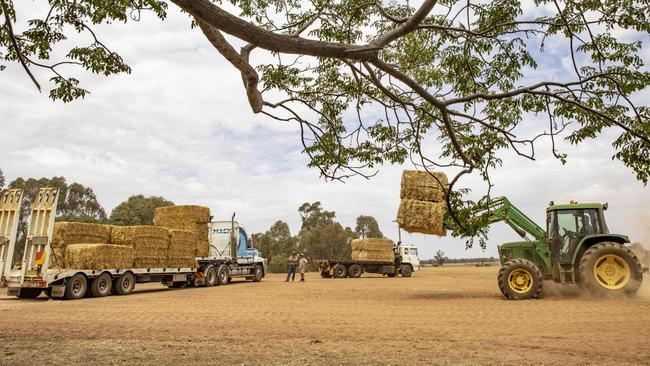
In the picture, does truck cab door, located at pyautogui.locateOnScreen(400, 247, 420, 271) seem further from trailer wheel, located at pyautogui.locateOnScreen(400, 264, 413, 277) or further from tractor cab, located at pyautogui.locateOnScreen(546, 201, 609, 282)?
tractor cab, located at pyautogui.locateOnScreen(546, 201, 609, 282)

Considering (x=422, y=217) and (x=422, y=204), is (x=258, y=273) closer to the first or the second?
(x=422, y=204)

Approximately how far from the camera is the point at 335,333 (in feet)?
27.6

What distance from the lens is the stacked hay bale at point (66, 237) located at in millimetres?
16281

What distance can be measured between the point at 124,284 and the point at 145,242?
189 centimetres

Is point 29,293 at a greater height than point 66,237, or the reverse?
point 66,237

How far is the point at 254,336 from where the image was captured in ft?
26.4

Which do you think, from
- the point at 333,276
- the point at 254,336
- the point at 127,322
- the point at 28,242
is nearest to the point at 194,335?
the point at 254,336

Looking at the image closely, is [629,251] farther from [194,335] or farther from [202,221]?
[202,221]

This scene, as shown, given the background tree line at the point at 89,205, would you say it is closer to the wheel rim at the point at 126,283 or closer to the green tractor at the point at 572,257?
the wheel rim at the point at 126,283

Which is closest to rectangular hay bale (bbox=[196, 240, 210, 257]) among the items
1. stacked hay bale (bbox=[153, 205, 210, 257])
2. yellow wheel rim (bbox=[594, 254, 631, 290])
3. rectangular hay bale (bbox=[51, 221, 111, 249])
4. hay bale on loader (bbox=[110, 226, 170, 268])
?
stacked hay bale (bbox=[153, 205, 210, 257])

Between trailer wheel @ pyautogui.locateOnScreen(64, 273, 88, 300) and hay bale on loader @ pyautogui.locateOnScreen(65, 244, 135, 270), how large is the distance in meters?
0.41

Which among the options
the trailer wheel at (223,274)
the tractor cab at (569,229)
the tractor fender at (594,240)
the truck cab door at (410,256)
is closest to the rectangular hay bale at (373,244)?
the truck cab door at (410,256)

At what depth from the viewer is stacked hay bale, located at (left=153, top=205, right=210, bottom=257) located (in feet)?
76.5

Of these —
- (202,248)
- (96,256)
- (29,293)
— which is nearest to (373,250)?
(202,248)
